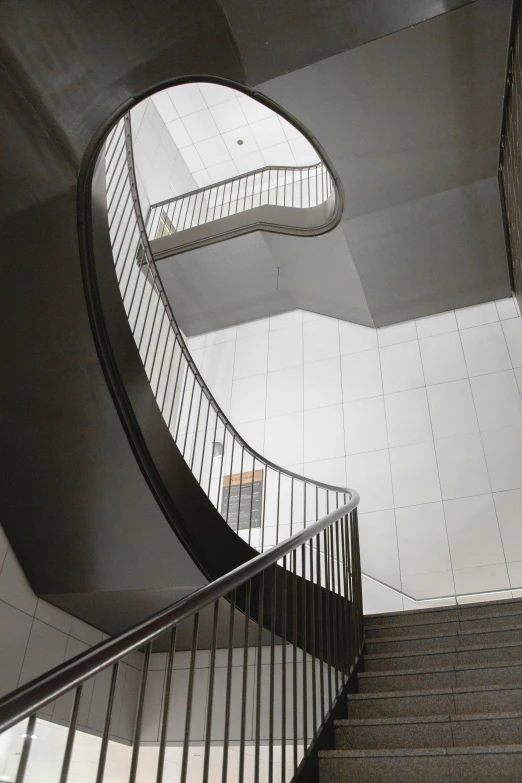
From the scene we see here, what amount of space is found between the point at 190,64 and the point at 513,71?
2.77 metres

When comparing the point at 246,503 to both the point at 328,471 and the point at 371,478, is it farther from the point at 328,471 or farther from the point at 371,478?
the point at 371,478

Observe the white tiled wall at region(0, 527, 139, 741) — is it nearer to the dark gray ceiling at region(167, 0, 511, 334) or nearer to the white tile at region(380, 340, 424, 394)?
the dark gray ceiling at region(167, 0, 511, 334)

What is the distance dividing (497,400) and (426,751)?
489cm

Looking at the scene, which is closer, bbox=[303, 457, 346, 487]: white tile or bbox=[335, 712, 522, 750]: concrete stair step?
bbox=[335, 712, 522, 750]: concrete stair step

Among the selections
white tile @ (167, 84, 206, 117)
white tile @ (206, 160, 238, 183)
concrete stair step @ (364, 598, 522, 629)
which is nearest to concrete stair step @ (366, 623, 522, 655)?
concrete stair step @ (364, 598, 522, 629)

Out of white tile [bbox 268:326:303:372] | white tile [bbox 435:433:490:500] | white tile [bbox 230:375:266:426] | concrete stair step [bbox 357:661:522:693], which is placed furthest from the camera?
white tile [bbox 268:326:303:372]

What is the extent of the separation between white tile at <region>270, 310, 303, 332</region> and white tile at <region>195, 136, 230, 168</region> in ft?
12.2

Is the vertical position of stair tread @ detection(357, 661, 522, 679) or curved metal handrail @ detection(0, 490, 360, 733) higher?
curved metal handrail @ detection(0, 490, 360, 733)

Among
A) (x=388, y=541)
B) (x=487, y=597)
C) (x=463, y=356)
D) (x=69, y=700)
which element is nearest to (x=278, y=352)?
(x=463, y=356)

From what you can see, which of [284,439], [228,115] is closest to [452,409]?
[284,439]

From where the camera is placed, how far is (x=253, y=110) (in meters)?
10.2

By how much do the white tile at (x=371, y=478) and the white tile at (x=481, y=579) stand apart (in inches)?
41.5

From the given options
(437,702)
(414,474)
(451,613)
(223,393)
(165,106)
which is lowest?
(414,474)

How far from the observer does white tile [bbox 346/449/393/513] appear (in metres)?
6.77
